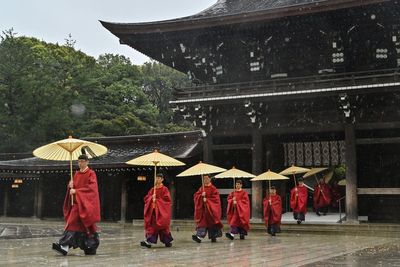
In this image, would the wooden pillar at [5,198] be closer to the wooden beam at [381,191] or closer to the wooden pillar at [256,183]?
the wooden pillar at [256,183]

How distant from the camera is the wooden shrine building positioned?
17609mm

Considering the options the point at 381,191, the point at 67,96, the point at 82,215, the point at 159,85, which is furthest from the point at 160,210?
the point at 159,85

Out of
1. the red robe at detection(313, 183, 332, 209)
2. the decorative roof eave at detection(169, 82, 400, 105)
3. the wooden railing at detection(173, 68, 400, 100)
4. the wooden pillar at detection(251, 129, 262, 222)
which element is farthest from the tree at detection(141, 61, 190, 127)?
the decorative roof eave at detection(169, 82, 400, 105)

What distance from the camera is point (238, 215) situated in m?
14.8

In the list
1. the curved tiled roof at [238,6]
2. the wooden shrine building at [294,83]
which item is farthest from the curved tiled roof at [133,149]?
the curved tiled roof at [238,6]

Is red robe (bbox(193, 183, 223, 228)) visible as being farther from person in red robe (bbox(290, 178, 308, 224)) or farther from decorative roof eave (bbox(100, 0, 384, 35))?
decorative roof eave (bbox(100, 0, 384, 35))

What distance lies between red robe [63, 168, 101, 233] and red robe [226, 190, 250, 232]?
233 inches

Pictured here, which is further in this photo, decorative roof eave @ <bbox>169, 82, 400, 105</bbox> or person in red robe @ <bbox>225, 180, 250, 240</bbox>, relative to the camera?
decorative roof eave @ <bbox>169, 82, 400, 105</bbox>

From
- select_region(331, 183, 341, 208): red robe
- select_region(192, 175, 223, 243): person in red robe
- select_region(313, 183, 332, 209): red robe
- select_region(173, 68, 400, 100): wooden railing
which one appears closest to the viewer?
select_region(192, 175, 223, 243): person in red robe

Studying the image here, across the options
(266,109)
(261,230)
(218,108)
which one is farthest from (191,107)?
(261,230)

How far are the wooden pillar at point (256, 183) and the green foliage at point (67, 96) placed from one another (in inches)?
210

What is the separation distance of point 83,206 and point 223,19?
1070 centimetres

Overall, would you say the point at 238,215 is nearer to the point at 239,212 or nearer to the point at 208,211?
the point at 239,212

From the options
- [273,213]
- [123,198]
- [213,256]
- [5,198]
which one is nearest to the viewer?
[213,256]
